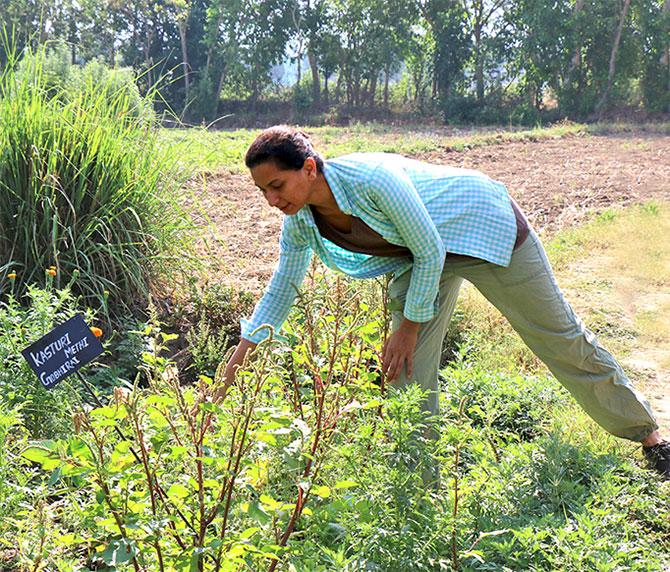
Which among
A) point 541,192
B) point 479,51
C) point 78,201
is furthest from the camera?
point 479,51

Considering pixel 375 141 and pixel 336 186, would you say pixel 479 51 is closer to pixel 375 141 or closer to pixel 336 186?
pixel 375 141

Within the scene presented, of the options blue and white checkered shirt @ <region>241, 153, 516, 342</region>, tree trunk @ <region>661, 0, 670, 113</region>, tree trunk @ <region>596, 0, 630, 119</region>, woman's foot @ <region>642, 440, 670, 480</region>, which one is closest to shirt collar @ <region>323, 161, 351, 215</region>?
blue and white checkered shirt @ <region>241, 153, 516, 342</region>

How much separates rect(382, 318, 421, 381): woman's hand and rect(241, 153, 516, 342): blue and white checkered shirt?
73 millimetres

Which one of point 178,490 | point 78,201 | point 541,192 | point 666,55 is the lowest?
point 541,192

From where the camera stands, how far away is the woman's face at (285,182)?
2293 mm

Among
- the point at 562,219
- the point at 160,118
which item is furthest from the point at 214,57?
the point at 160,118

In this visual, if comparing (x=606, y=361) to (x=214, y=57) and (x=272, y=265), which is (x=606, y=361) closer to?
(x=272, y=265)

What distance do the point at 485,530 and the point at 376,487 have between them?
0.41 meters

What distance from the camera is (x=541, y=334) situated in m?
2.91

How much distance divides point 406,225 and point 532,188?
8.00 metres

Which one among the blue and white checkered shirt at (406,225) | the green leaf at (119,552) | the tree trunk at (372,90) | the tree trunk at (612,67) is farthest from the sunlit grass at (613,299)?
the tree trunk at (372,90)

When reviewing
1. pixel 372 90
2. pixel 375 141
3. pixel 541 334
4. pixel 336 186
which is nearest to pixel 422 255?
pixel 336 186

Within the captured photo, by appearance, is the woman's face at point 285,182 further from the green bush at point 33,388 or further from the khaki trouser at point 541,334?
the green bush at point 33,388

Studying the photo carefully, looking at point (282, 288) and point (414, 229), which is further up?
point (414, 229)
